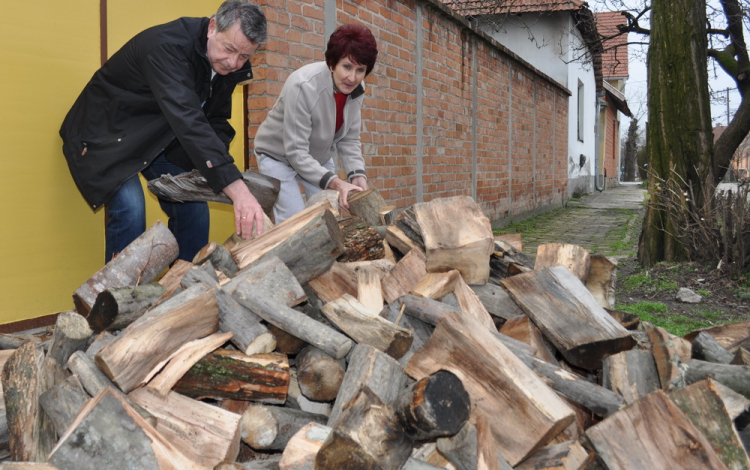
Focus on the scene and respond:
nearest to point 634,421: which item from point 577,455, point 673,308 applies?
point 577,455

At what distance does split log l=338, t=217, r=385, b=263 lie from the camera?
107 inches

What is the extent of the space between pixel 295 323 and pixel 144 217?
1261 mm

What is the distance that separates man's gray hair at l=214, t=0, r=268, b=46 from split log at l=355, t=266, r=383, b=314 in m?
1.13

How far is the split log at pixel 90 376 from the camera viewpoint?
172cm

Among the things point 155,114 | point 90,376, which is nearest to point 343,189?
point 155,114

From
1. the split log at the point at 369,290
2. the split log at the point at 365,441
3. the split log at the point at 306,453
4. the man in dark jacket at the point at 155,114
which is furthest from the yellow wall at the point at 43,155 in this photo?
the split log at the point at 365,441

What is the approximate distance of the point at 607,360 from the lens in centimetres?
204

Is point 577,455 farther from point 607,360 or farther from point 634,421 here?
point 607,360

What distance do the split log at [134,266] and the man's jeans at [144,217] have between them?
28 cm

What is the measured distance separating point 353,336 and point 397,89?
4332 mm

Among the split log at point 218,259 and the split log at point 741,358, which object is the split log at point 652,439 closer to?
the split log at point 741,358

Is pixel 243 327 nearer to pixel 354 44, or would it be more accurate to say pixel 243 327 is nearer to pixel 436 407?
pixel 436 407

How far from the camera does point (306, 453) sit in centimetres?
154

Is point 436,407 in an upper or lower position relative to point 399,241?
lower
